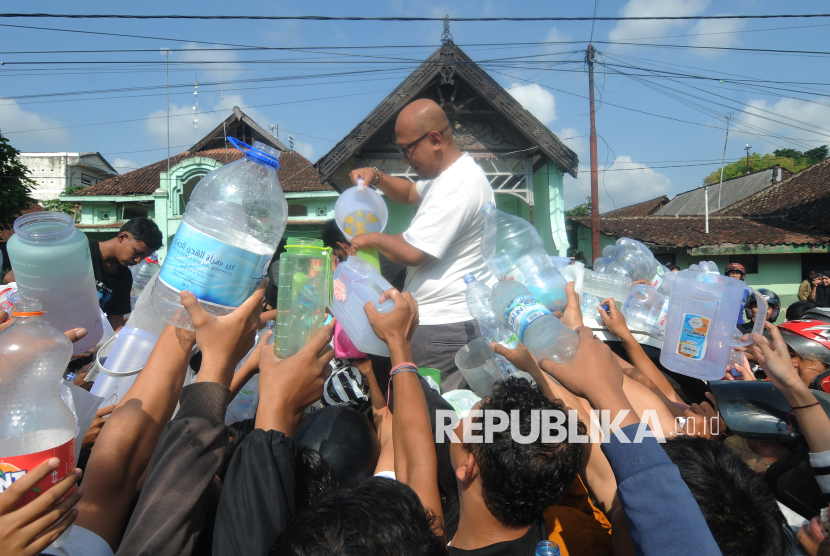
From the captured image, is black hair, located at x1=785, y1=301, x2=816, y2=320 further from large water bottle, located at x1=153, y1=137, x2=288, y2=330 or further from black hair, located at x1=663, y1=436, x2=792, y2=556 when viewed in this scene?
large water bottle, located at x1=153, y1=137, x2=288, y2=330

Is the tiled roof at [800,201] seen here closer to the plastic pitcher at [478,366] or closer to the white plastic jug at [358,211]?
the plastic pitcher at [478,366]

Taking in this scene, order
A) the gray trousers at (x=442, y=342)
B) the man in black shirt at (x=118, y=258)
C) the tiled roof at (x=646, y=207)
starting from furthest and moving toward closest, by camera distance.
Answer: the tiled roof at (x=646, y=207) < the man in black shirt at (x=118, y=258) < the gray trousers at (x=442, y=342)

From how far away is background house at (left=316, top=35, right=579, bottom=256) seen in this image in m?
9.75

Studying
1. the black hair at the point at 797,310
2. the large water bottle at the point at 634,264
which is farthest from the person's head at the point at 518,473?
the black hair at the point at 797,310

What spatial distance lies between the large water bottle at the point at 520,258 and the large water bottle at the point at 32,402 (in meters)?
1.99

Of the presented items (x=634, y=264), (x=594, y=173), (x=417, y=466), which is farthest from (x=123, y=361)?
(x=594, y=173)

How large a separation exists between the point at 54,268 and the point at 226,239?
76 cm

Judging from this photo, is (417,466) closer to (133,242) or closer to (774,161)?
(133,242)

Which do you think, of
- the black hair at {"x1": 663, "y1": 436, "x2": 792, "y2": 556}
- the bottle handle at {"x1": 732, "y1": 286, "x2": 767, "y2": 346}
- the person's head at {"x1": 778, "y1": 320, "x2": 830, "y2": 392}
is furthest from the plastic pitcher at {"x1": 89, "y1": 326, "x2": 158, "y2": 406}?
the person's head at {"x1": 778, "y1": 320, "x2": 830, "y2": 392}

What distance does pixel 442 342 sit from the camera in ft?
8.94

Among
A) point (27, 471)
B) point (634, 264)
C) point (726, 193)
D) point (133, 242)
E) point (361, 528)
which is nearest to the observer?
point (361, 528)

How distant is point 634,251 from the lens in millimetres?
3852

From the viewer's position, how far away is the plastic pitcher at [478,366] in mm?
2736

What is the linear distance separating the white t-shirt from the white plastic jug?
1.54 ft
